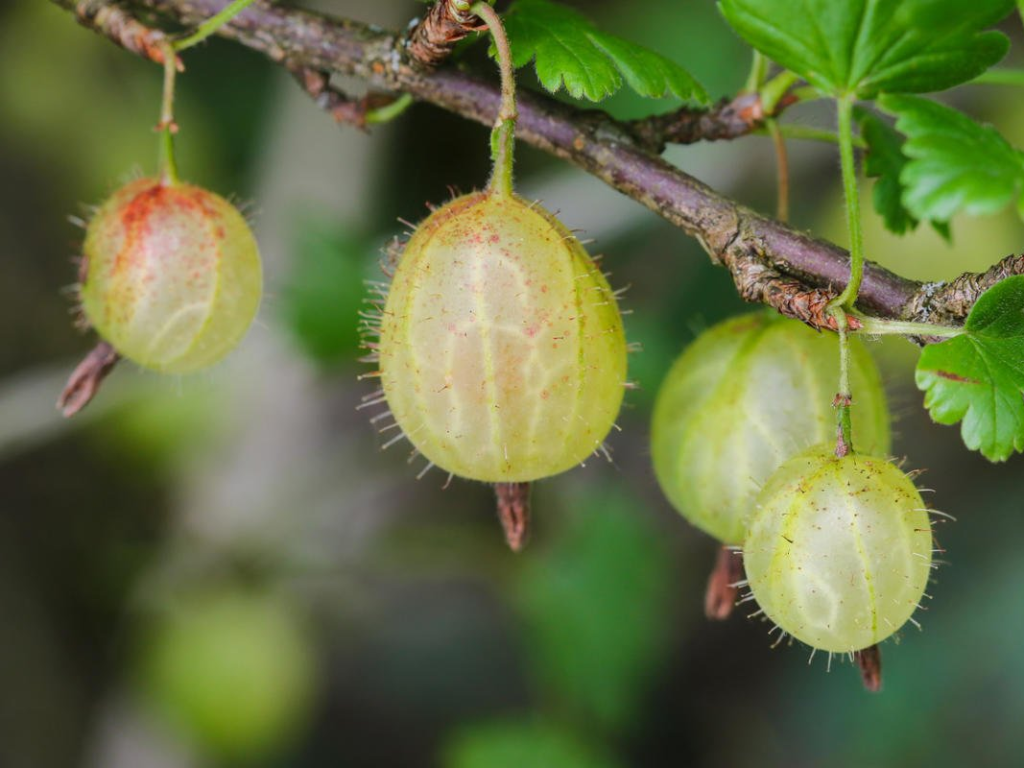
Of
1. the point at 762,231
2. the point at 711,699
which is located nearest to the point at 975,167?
the point at 762,231

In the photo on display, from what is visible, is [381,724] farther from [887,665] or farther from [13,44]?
[13,44]

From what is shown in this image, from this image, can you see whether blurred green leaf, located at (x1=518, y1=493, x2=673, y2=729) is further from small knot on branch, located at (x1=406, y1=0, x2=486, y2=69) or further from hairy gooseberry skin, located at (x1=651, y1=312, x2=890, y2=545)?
small knot on branch, located at (x1=406, y1=0, x2=486, y2=69)

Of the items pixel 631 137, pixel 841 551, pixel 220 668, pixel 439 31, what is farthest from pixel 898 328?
pixel 220 668

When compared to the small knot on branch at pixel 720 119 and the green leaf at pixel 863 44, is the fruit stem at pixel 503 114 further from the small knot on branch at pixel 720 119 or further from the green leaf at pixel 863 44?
the small knot on branch at pixel 720 119

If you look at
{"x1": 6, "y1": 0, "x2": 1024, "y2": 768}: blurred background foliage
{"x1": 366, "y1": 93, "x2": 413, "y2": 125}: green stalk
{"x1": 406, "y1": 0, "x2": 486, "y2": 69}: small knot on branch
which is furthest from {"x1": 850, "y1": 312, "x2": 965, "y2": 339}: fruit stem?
{"x1": 6, "y1": 0, "x2": 1024, "y2": 768}: blurred background foliage

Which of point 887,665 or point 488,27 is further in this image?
point 887,665

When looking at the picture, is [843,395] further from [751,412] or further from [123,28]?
[123,28]
